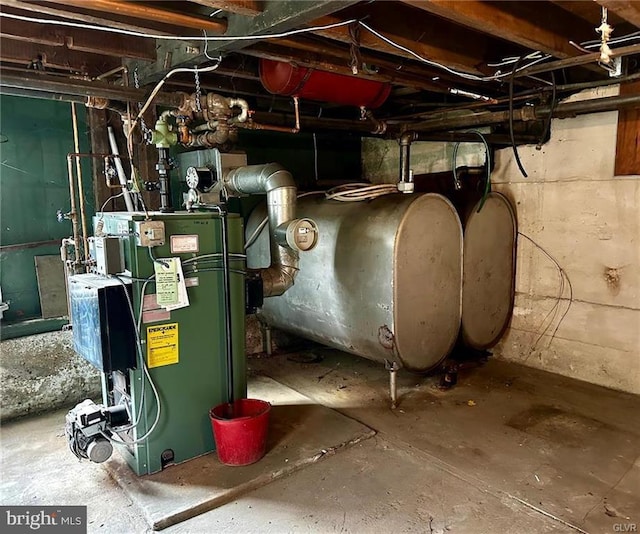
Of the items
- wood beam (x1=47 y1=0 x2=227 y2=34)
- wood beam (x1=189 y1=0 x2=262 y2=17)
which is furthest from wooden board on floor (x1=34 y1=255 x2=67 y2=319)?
wood beam (x1=189 y1=0 x2=262 y2=17)

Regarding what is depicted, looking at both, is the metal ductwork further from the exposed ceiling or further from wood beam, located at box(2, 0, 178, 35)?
wood beam, located at box(2, 0, 178, 35)

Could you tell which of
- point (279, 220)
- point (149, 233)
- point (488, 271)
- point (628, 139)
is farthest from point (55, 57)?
point (628, 139)

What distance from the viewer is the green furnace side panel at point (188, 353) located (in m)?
2.25

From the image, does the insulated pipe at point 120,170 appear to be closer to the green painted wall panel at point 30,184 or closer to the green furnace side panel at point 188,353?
the green painted wall panel at point 30,184

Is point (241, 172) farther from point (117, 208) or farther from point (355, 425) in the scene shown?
point (355, 425)

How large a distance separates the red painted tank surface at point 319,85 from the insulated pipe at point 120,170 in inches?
44.3

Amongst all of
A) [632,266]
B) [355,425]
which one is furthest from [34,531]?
[632,266]

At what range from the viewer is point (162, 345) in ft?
7.52

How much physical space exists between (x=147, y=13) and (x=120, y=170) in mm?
1553

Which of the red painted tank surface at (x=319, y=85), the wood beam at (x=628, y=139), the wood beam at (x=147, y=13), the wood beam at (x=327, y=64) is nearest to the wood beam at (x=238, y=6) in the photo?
the wood beam at (x=147, y=13)

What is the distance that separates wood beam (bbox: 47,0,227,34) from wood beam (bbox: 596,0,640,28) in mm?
1425

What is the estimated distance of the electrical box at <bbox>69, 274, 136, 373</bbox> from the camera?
7.04ft

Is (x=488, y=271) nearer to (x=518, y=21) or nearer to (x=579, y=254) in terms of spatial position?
(x=579, y=254)

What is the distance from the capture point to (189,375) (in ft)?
7.88
